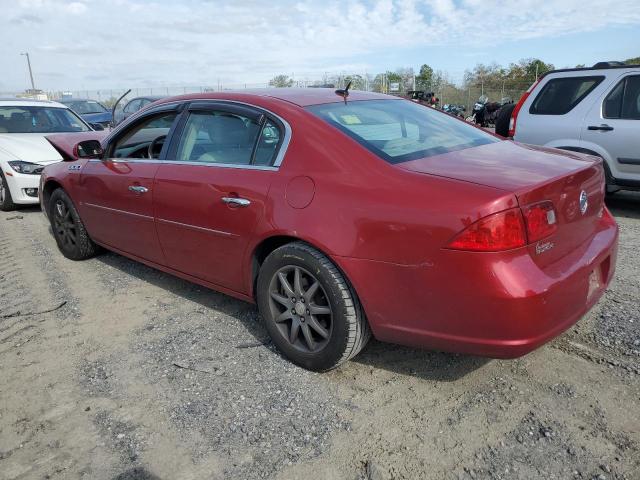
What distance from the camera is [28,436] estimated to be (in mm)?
2529

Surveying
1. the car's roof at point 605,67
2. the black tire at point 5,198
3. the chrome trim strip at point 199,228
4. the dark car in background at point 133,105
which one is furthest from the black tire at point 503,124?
the dark car in background at point 133,105

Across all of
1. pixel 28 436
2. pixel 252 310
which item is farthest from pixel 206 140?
pixel 28 436

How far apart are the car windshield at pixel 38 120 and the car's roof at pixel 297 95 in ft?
18.9

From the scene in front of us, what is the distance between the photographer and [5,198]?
7516mm

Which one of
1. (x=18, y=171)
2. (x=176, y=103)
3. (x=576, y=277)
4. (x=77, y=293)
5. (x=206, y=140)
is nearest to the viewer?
(x=576, y=277)

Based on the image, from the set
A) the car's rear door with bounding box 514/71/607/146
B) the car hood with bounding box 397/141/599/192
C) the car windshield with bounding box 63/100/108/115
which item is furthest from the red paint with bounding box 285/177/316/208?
the car windshield with bounding box 63/100/108/115

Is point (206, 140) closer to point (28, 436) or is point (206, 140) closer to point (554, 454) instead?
point (28, 436)

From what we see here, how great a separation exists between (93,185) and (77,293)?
92cm

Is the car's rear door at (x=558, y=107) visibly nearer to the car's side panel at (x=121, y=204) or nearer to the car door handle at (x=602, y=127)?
the car door handle at (x=602, y=127)

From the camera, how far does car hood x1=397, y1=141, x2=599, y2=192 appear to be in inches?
93.1

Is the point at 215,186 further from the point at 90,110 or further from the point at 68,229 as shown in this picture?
the point at 90,110

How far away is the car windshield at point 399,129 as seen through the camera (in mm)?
2811

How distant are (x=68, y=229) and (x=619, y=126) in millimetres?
6098

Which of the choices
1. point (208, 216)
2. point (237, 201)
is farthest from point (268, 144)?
point (208, 216)
